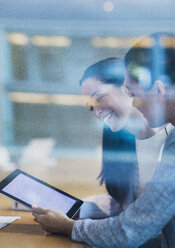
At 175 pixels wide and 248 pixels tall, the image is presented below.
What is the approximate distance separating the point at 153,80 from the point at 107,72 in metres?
0.62

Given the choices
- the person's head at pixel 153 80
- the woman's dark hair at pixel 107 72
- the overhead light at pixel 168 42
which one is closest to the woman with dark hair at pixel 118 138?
the woman's dark hair at pixel 107 72

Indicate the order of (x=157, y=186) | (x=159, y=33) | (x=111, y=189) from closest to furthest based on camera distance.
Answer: (x=157, y=186) → (x=159, y=33) → (x=111, y=189)

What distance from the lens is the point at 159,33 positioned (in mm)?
1607

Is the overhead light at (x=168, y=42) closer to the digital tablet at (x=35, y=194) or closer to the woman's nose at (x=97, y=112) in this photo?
the woman's nose at (x=97, y=112)

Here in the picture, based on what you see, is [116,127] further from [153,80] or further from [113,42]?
[153,80]

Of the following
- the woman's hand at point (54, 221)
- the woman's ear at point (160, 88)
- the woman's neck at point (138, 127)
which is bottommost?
the woman's hand at point (54, 221)

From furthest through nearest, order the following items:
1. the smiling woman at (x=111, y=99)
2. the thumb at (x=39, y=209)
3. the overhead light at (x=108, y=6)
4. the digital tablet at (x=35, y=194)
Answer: the smiling woman at (x=111, y=99) → the overhead light at (x=108, y=6) → the digital tablet at (x=35, y=194) → the thumb at (x=39, y=209)

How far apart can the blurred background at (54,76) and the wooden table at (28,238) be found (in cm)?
42

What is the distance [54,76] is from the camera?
5.90 ft

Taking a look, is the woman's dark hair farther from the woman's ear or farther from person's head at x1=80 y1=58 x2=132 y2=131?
the woman's ear

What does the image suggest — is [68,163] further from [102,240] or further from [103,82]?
[102,240]

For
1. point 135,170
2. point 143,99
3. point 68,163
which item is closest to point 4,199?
point 68,163

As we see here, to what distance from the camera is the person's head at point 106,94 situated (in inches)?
70.9

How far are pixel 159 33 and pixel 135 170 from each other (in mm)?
704
